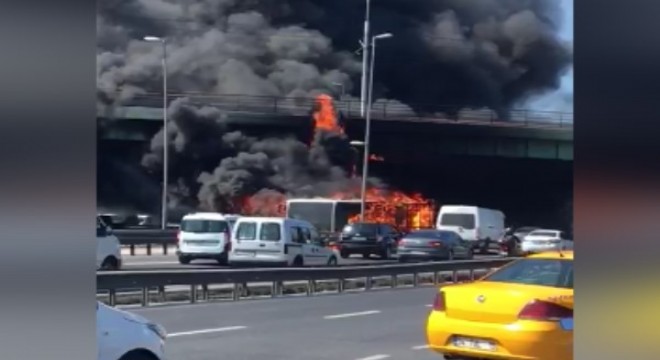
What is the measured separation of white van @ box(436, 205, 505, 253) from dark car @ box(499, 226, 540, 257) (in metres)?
0.02

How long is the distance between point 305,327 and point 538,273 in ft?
2.70

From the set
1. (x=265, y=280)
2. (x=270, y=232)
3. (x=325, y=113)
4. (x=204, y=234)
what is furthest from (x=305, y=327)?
(x=325, y=113)

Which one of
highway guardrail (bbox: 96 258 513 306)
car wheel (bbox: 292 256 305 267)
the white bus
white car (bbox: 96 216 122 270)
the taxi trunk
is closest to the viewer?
white car (bbox: 96 216 122 270)

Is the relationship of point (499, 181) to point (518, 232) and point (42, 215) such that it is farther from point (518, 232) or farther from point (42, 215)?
point (42, 215)

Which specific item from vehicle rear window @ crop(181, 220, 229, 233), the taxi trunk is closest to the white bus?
vehicle rear window @ crop(181, 220, 229, 233)

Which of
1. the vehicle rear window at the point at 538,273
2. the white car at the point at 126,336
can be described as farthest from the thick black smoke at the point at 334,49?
the white car at the point at 126,336

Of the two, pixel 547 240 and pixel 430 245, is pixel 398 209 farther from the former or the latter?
pixel 547 240

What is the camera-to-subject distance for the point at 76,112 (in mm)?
2951

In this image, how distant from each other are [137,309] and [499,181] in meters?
1.30

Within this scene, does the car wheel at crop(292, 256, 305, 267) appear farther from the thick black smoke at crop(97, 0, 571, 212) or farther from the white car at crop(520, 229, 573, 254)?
the white car at crop(520, 229, 573, 254)

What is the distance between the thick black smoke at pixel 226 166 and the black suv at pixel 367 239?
0.45 feet

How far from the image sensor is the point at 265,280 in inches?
130

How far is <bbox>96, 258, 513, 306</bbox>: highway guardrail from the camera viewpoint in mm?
3123

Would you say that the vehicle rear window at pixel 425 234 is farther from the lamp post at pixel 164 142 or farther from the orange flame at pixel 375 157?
the lamp post at pixel 164 142
